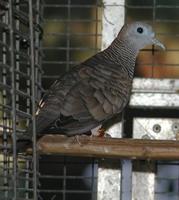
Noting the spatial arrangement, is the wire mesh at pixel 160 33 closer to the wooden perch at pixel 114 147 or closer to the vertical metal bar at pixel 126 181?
the vertical metal bar at pixel 126 181

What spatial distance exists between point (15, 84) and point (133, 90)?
0.74 m

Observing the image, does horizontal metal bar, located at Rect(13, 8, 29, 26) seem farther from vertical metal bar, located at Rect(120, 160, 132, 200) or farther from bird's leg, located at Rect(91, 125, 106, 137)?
vertical metal bar, located at Rect(120, 160, 132, 200)

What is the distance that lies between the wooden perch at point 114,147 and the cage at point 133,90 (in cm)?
33

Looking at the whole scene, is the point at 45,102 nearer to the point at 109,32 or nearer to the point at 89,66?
the point at 89,66

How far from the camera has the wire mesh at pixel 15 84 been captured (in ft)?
5.57

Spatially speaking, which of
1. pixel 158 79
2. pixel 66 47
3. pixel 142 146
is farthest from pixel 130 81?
pixel 142 146

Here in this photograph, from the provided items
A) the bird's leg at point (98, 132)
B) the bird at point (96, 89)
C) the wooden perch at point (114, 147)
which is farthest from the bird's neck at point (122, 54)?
the wooden perch at point (114, 147)

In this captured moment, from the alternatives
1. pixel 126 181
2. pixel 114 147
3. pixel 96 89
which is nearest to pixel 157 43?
pixel 96 89

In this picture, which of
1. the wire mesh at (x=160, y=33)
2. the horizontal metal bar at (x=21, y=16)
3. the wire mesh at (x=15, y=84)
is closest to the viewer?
the wire mesh at (x=15, y=84)

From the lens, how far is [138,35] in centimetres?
246

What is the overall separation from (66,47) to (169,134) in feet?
1.61

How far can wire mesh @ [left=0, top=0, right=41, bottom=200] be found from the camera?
1.70m

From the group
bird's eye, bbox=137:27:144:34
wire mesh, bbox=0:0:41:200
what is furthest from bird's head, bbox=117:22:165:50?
wire mesh, bbox=0:0:41:200

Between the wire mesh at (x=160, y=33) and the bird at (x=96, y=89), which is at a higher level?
the wire mesh at (x=160, y=33)
